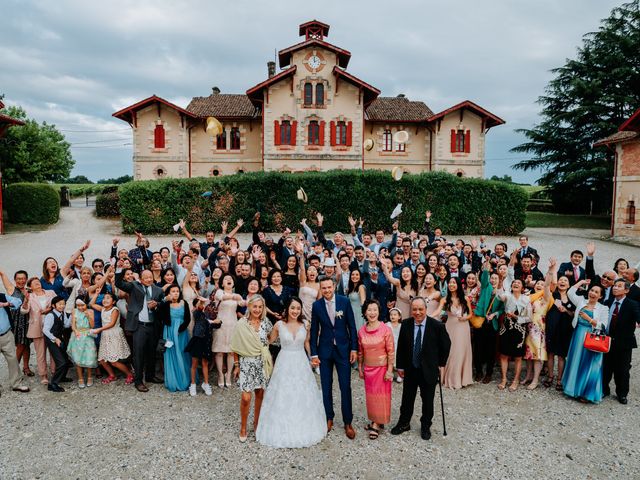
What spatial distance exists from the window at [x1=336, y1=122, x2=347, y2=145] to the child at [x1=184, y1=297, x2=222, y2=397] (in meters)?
25.5

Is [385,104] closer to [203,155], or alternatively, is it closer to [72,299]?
[203,155]

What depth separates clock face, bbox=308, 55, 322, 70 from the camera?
29.7 metres

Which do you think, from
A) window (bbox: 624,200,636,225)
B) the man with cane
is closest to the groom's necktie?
the man with cane

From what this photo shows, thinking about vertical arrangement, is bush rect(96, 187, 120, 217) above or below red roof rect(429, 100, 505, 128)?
below

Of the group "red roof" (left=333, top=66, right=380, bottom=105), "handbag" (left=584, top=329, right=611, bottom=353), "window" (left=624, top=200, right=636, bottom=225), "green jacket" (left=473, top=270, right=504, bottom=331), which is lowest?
"handbag" (left=584, top=329, right=611, bottom=353)

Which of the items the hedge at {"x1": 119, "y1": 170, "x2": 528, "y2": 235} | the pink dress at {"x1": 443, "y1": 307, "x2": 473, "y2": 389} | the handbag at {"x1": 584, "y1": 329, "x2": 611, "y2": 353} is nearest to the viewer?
the handbag at {"x1": 584, "y1": 329, "x2": 611, "y2": 353}

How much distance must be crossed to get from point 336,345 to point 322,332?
0.24m

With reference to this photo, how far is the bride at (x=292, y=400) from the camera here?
5277 millimetres

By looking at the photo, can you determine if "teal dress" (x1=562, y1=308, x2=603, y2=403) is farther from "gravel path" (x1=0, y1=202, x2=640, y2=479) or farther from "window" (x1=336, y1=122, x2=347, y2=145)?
"window" (x1=336, y1=122, x2=347, y2=145)

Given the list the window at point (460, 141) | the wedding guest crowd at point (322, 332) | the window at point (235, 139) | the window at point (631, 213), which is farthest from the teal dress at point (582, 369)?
the window at point (235, 139)

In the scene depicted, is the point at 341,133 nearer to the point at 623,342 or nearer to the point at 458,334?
the point at 458,334

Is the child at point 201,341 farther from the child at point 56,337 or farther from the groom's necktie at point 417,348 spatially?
the groom's necktie at point 417,348

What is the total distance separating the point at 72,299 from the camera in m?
7.06

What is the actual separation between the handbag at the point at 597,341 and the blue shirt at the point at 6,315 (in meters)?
8.33
